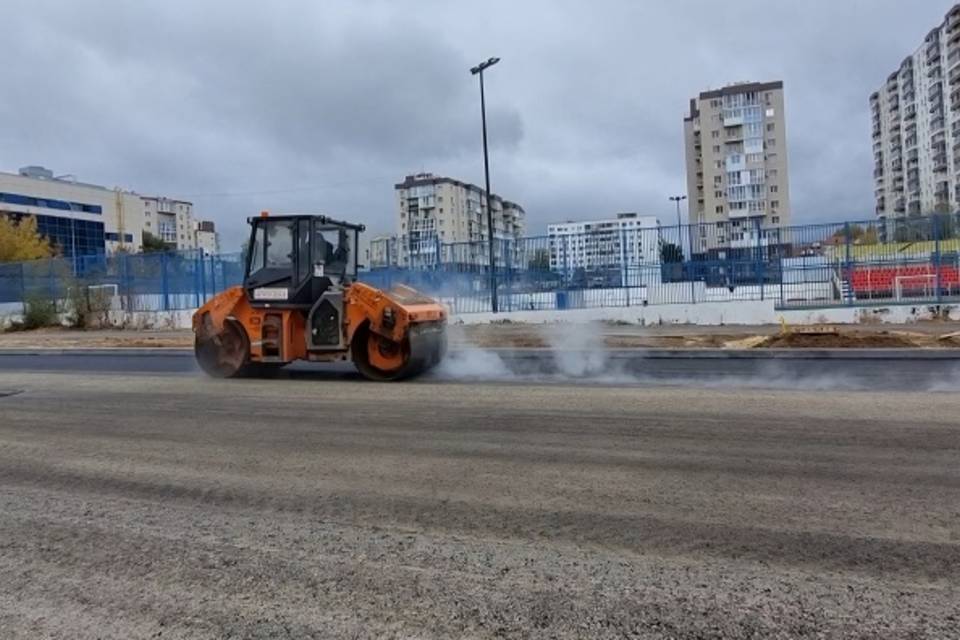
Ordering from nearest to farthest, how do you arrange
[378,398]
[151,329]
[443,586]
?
[443,586], [378,398], [151,329]

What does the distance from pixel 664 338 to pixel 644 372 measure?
5.09 meters

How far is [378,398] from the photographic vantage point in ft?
32.6

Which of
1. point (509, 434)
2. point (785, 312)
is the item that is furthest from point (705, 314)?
point (509, 434)

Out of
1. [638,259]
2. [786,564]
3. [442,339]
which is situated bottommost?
[786,564]

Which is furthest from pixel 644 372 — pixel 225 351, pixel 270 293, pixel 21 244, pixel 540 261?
pixel 21 244

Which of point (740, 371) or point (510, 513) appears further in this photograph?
point (740, 371)

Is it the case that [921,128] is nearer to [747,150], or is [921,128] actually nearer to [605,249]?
[747,150]

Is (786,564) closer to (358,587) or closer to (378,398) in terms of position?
(358,587)

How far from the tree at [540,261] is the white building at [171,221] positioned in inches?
5241

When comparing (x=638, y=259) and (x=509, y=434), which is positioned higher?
(x=638, y=259)

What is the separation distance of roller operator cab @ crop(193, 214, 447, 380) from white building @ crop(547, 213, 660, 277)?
42.6 feet

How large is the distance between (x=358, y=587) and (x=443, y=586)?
16.1 inches

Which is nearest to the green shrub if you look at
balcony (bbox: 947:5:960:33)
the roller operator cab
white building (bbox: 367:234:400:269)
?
white building (bbox: 367:234:400:269)

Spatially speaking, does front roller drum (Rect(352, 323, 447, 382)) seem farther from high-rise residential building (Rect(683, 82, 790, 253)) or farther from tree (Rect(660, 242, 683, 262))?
high-rise residential building (Rect(683, 82, 790, 253))
